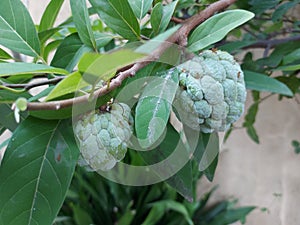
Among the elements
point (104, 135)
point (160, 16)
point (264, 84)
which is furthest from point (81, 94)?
point (264, 84)

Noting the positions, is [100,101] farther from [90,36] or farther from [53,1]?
[53,1]

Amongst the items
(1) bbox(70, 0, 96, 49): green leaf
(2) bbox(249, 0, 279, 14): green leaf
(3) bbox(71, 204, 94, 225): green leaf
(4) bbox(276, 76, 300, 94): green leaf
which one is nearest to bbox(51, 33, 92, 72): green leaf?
(1) bbox(70, 0, 96, 49): green leaf

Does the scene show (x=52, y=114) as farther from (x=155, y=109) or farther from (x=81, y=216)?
(x=81, y=216)

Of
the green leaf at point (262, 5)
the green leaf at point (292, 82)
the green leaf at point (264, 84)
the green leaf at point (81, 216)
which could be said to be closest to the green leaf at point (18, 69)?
the green leaf at point (264, 84)

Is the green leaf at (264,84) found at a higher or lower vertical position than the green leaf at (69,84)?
lower

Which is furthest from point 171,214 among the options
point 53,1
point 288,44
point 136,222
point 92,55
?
point 92,55

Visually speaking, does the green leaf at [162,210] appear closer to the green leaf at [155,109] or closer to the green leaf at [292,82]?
the green leaf at [292,82]

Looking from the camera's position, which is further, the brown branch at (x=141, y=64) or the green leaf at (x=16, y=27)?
the green leaf at (x=16, y=27)
